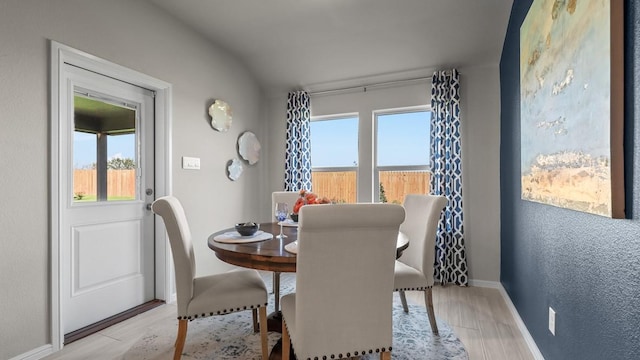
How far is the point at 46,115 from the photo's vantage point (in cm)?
191

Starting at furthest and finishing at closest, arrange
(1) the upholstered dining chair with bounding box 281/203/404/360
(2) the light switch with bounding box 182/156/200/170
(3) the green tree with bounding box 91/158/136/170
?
1. (2) the light switch with bounding box 182/156/200/170
2. (3) the green tree with bounding box 91/158/136/170
3. (1) the upholstered dining chair with bounding box 281/203/404/360

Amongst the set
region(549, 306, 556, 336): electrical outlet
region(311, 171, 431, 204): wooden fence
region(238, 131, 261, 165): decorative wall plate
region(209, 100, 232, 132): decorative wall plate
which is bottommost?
Answer: region(549, 306, 556, 336): electrical outlet

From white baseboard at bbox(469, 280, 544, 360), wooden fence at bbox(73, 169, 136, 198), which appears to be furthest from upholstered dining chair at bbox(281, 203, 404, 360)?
wooden fence at bbox(73, 169, 136, 198)

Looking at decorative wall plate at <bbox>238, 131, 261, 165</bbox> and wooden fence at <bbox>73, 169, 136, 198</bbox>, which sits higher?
decorative wall plate at <bbox>238, 131, 261, 165</bbox>

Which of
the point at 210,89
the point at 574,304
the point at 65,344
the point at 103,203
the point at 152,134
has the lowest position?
the point at 65,344

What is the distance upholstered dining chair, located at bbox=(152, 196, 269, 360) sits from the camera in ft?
5.45

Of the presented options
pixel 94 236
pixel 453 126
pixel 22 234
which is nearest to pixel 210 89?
pixel 94 236

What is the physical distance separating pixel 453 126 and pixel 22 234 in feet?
11.7

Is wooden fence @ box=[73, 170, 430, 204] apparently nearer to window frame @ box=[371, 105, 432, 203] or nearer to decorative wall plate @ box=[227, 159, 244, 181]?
window frame @ box=[371, 105, 432, 203]

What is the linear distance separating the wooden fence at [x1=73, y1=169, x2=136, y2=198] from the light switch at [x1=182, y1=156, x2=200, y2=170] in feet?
1.38

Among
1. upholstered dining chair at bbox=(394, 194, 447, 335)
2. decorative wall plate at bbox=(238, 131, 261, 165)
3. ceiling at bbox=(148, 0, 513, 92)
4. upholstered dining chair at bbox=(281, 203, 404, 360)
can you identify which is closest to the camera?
upholstered dining chair at bbox=(281, 203, 404, 360)

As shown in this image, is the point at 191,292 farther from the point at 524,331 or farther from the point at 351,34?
the point at 351,34

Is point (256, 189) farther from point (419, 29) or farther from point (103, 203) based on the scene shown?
point (419, 29)

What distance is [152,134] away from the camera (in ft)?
9.00
